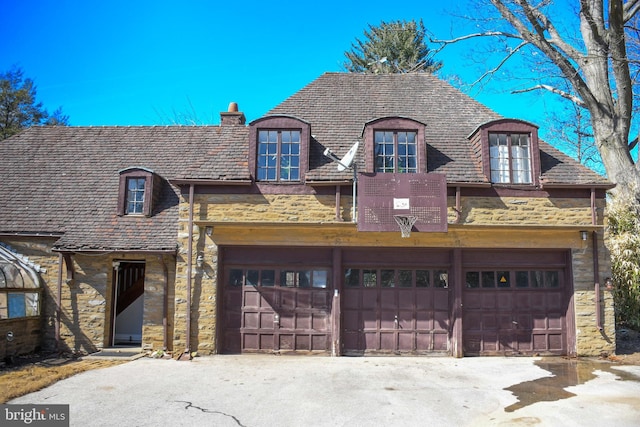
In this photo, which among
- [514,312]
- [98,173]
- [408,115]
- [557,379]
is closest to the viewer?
[557,379]

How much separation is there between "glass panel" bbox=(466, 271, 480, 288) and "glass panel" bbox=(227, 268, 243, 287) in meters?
6.05

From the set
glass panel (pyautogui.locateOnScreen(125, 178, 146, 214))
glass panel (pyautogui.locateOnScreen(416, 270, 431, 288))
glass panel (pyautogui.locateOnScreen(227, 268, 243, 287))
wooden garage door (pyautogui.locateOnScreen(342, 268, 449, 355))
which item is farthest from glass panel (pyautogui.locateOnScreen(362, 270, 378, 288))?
glass panel (pyautogui.locateOnScreen(125, 178, 146, 214))

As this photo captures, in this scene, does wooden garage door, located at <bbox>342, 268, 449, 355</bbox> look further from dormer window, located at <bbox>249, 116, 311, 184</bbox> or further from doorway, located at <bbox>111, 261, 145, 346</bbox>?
doorway, located at <bbox>111, 261, 145, 346</bbox>

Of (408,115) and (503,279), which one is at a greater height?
(408,115)

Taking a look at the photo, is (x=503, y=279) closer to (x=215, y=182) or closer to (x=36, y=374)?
(x=215, y=182)

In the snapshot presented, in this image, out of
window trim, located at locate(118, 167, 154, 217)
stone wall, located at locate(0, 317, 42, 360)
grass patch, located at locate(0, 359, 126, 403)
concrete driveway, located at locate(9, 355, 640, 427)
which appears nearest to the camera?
concrete driveway, located at locate(9, 355, 640, 427)

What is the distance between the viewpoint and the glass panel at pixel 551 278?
12.1 meters

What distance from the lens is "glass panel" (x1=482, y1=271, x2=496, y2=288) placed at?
1208cm

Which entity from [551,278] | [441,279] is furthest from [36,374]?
[551,278]

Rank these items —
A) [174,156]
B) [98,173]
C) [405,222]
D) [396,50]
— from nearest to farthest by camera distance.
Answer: [405,222] < [98,173] < [174,156] < [396,50]

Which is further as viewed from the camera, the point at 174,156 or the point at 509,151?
the point at 174,156

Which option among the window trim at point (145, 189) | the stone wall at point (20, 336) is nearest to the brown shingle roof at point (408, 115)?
the window trim at point (145, 189)

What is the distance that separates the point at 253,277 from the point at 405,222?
4246 mm

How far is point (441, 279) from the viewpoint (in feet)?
39.6
